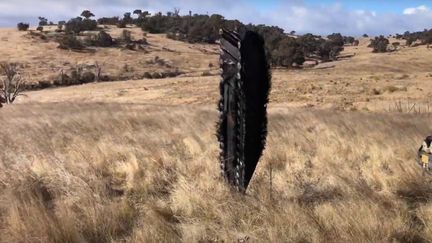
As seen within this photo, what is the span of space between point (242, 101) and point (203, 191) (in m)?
1.00

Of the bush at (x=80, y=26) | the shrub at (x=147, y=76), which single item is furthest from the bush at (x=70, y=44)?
the shrub at (x=147, y=76)

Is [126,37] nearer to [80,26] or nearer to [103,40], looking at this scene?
[103,40]

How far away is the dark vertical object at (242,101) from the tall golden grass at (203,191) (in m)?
0.33

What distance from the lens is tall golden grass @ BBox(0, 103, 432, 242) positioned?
4738 mm

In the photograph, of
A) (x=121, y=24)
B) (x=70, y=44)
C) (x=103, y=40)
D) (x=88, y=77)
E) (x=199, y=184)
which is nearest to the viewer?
(x=199, y=184)

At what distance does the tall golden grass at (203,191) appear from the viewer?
474cm

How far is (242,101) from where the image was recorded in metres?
5.86

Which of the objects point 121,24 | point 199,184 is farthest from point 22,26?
point 199,184

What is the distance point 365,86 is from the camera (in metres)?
34.4

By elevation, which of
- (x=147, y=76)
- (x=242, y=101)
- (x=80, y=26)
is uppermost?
(x=242, y=101)

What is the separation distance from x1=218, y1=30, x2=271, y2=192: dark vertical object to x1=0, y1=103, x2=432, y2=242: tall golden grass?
1.10ft

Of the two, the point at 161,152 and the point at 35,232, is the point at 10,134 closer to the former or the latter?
the point at 161,152

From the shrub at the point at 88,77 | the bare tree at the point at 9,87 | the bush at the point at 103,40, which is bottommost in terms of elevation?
the shrub at the point at 88,77

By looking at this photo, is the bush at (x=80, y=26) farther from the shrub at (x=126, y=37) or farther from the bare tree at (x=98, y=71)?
the bare tree at (x=98, y=71)
